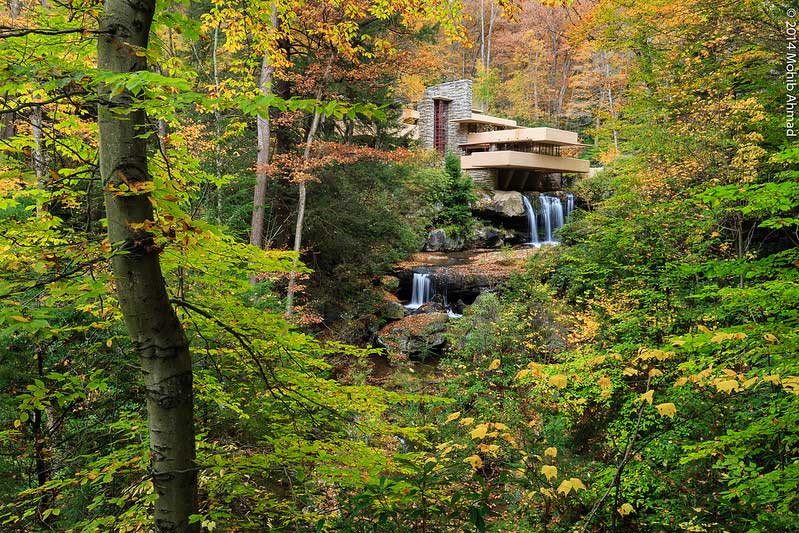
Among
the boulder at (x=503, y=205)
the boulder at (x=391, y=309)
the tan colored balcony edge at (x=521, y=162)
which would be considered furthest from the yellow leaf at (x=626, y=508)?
the tan colored balcony edge at (x=521, y=162)

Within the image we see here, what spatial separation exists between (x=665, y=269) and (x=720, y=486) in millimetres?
3494

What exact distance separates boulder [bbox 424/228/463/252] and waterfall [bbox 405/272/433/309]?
9.58 feet

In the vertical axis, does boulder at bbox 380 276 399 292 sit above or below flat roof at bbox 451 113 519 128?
below

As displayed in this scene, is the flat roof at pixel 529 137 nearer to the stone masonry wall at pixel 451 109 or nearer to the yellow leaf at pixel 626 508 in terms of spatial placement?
the stone masonry wall at pixel 451 109

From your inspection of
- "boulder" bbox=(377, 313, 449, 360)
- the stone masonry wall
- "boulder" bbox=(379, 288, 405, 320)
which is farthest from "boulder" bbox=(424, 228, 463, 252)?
the stone masonry wall

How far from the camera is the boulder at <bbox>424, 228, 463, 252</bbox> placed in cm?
1669

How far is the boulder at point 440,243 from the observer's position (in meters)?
16.7

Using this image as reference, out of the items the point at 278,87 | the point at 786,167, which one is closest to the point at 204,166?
the point at 278,87

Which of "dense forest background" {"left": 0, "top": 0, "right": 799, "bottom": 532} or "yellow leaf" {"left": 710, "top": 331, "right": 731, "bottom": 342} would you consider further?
"yellow leaf" {"left": 710, "top": 331, "right": 731, "bottom": 342}

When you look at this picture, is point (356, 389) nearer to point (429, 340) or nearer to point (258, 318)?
point (258, 318)

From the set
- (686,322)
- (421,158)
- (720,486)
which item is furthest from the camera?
(421,158)

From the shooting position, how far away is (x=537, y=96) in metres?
27.5

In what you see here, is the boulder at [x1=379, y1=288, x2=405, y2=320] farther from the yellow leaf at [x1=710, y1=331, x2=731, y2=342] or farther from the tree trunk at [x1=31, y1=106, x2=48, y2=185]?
the yellow leaf at [x1=710, y1=331, x2=731, y2=342]

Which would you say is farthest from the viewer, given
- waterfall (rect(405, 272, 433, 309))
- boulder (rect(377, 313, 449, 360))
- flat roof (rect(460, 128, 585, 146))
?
flat roof (rect(460, 128, 585, 146))
